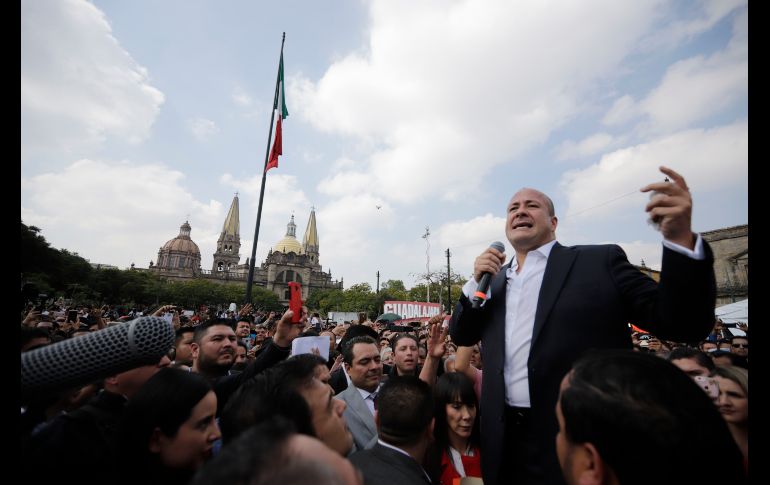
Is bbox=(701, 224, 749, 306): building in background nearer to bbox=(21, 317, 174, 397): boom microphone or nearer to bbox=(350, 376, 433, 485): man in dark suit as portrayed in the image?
bbox=(350, 376, 433, 485): man in dark suit

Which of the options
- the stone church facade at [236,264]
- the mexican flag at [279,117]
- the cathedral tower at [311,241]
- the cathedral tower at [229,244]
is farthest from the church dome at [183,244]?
the mexican flag at [279,117]

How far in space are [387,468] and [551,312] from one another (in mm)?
1269

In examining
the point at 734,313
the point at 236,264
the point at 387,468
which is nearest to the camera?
the point at 387,468

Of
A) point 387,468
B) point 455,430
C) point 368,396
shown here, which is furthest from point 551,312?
point 368,396

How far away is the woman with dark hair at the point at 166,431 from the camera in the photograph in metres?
1.91

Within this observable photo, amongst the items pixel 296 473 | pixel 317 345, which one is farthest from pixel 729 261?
pixel 296 473

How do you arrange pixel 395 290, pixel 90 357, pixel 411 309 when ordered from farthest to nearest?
pixel 395 290 → pixel 411 309 → pixel 90 357

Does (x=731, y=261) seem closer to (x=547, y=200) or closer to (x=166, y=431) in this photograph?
(x=547, y=200)

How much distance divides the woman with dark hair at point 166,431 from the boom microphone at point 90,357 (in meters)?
0.45

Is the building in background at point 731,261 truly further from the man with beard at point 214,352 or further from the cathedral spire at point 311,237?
the cathedral spire at point 311,237

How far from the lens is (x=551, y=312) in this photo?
82.2 inches

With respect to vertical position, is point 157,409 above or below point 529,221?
below

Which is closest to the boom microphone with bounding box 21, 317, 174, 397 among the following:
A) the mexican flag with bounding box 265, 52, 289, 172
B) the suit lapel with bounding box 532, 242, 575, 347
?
the suit lapel with bounding box 532, 242, 575, 347

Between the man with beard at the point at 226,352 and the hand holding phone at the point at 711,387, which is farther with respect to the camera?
the man with beard at the point at 226,352
